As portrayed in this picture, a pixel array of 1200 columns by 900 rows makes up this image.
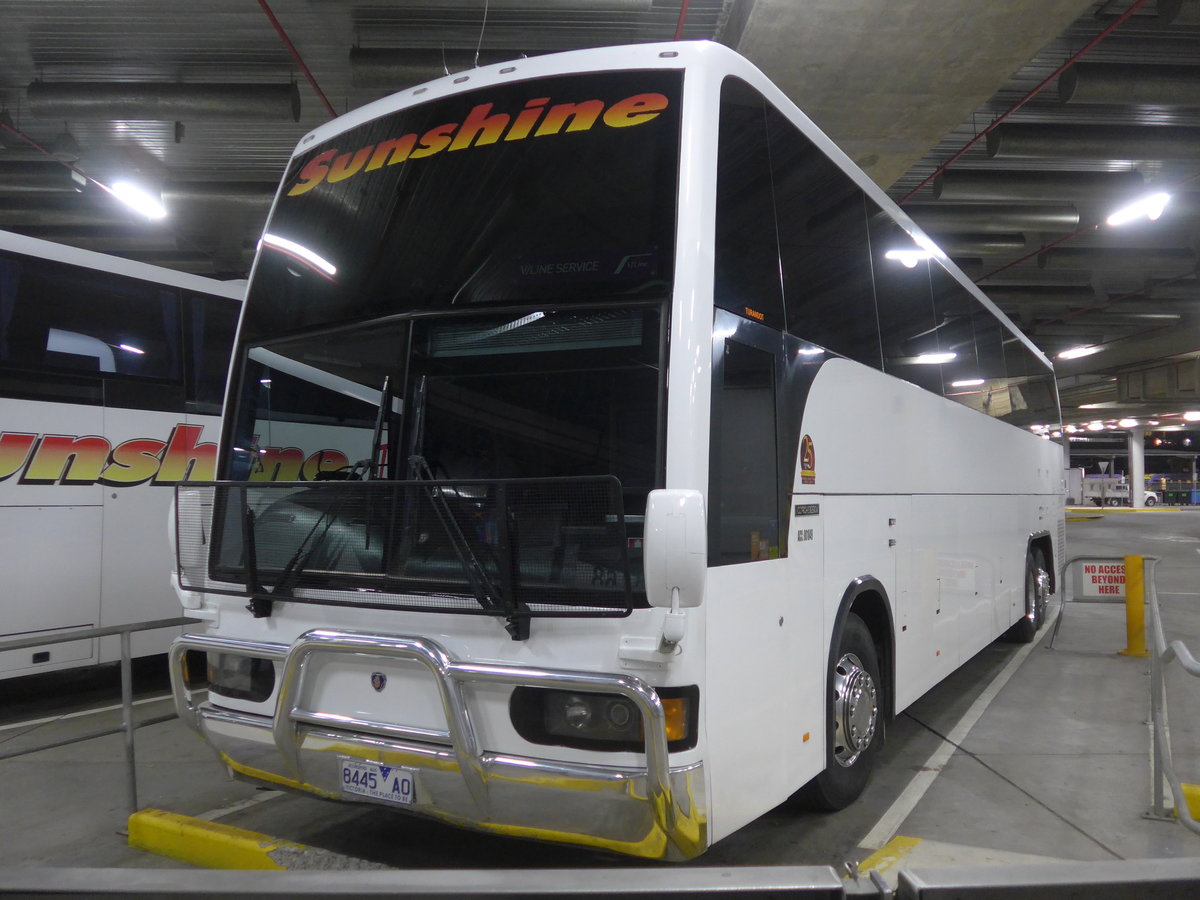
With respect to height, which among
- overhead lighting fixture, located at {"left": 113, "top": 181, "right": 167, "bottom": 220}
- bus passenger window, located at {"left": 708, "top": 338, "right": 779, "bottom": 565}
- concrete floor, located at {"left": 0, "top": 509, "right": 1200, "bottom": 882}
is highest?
overhead lighting fixture, located at {"left": 113, "top": 181, "right": 167, "bottom": 220}

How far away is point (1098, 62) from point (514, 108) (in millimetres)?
9019

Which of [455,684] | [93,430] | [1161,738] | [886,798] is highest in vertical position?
[93,430]

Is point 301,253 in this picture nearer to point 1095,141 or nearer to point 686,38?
point 686,38

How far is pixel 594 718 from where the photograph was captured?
3.12 m

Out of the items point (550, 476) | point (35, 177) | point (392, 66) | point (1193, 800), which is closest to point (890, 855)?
point (1193, 800)

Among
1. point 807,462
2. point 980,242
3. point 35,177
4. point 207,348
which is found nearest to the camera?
point 807,462

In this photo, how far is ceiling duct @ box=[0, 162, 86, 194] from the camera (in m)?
12.9

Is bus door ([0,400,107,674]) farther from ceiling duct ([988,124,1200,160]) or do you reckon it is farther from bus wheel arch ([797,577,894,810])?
ceiling duct ([988,124,1200,160])

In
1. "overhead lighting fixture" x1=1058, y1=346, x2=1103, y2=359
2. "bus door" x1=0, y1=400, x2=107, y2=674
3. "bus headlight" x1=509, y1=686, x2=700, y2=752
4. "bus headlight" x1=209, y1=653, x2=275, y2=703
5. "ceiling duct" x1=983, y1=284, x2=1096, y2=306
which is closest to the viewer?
"bus headlight" x1=509, y1=686, x2=700, y2=752

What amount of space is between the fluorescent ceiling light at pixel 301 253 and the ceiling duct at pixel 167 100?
6567mm

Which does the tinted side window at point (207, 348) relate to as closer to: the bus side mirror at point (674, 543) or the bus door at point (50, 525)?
the bus door at point (50, 525)

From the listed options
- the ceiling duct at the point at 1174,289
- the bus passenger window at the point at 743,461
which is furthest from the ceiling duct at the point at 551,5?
the ceiling duct at the point at 1174,289

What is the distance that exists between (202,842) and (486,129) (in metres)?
3.49

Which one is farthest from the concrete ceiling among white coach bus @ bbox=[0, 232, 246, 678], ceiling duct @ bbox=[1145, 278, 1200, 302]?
ceiling duct @ bbox=[1145, 278, 1200, 302]
